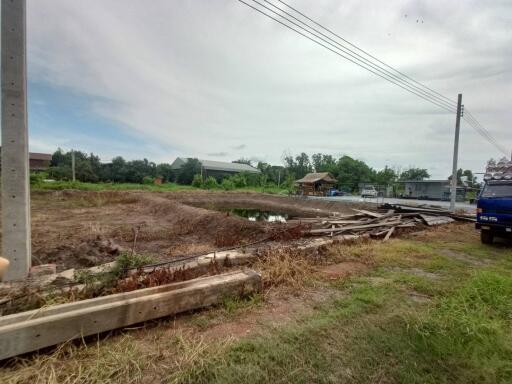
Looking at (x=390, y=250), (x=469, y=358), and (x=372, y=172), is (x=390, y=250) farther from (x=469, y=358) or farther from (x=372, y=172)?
(x=372, y=172)

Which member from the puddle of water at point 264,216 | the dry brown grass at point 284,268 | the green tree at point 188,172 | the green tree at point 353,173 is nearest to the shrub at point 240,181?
the green tree at point 188,172

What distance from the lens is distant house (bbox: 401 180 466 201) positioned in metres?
32.9

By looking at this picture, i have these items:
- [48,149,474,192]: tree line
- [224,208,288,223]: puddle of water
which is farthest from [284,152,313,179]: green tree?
[224,208,288,223]: puddle of water

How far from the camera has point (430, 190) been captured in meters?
36.0

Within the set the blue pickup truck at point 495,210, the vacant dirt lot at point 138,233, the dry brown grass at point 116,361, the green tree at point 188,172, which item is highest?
the green tree at point 188,172

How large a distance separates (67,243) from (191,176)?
41528 mm

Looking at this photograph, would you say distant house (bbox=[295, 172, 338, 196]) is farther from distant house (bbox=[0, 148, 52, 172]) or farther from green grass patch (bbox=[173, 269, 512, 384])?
distant house (bbox=[0, 148, 52, 172])

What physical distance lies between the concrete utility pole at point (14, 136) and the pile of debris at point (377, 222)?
6.93m

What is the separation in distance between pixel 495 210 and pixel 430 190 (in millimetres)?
33219

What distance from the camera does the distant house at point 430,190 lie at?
32875 millimetres

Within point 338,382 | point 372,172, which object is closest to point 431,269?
point 338,382

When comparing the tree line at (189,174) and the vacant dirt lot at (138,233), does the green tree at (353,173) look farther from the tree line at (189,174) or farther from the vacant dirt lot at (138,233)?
the vacant dirt lot at (138,233)

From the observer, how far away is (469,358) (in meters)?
2.51

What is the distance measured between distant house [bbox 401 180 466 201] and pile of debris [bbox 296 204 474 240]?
74.7ft
